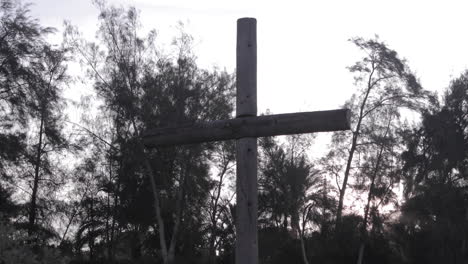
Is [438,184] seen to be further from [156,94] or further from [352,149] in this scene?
[156,94]

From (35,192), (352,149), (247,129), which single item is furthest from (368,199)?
(247,129)

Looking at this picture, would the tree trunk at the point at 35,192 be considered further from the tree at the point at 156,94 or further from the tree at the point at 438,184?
the tree at the point at 438,184

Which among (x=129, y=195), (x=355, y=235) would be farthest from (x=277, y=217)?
(x=129, y=195)

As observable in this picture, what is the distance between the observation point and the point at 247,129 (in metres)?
4.83

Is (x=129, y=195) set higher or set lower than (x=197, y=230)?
higher

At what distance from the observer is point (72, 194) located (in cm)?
3425

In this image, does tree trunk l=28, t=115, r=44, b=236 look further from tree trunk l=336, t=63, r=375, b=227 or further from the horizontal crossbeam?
the horizontal crossbeam

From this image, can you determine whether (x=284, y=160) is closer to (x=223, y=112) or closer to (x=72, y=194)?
(x=223, y=112)

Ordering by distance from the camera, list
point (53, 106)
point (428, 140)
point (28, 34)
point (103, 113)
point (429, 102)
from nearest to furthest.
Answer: point (28, 34)
point (53, 106)
point (103, 113)
point (429, 102)
point (428, 140)

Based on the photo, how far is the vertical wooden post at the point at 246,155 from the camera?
462 centimetres

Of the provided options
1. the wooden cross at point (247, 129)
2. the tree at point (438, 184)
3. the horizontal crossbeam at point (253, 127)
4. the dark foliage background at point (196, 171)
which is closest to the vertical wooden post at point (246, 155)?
the wooden cross at point (247, 129)

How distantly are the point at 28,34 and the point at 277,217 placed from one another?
→ 1971 cm

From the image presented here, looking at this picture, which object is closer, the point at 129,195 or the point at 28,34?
the point at 28,34

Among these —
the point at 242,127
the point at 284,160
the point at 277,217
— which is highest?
the point at 284,160
